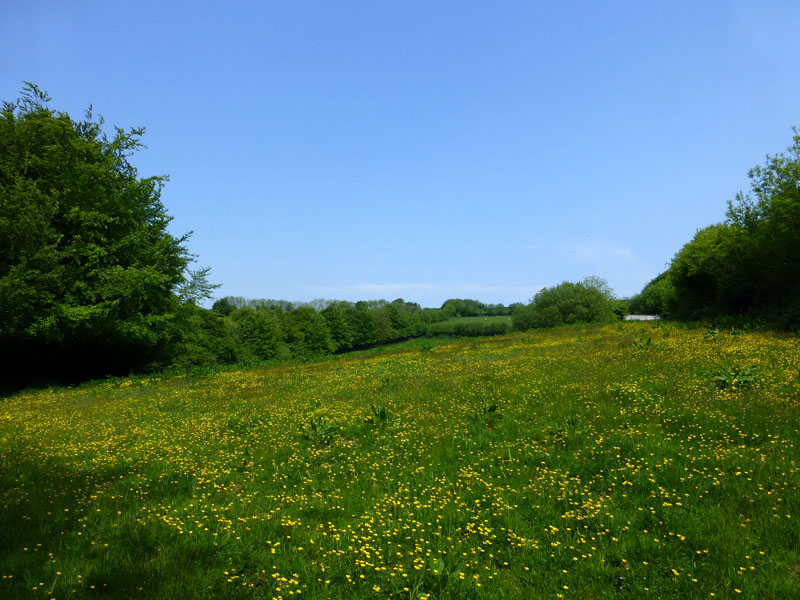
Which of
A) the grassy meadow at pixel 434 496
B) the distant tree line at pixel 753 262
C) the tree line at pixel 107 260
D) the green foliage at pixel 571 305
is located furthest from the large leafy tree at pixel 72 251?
the green foliage at pixel 571 305

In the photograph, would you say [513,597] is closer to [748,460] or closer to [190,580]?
[190,580]

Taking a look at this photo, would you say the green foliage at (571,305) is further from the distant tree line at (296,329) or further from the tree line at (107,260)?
the tree line at (107,260)

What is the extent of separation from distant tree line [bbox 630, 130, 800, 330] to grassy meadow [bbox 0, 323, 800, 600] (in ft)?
48.6

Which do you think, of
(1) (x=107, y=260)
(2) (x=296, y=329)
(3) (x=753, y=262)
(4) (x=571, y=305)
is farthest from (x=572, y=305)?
(1) (x=107, y=260)

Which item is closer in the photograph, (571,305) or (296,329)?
(571,305)

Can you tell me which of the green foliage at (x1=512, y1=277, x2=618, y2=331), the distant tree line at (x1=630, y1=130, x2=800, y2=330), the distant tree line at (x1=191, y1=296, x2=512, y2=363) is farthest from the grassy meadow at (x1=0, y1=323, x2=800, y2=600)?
the green foliage at (x1=512, y1=277, x2=618, y2=331)

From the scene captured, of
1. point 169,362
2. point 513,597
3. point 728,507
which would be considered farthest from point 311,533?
point 169,362

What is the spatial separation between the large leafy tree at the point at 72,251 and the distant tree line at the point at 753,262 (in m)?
36.5

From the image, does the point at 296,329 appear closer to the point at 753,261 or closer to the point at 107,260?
the point at 107,260

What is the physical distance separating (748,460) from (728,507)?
1622 millimetres

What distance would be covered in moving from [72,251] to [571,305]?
8215 cm

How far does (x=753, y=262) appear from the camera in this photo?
2677cm

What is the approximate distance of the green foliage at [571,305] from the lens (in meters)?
78.1

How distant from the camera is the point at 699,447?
689 cm
